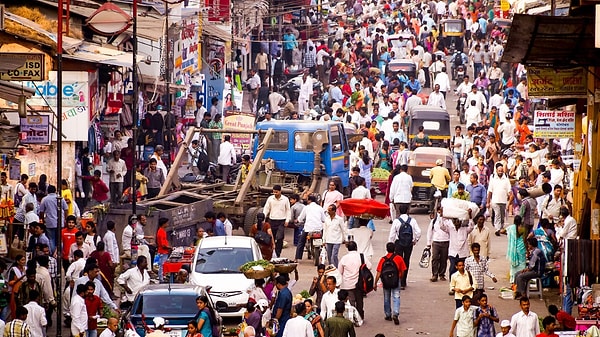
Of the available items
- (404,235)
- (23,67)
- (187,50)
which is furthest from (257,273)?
(187,50)

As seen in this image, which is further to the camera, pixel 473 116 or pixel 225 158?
pixel 473 116

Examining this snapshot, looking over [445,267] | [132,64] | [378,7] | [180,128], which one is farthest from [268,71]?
[445,267]

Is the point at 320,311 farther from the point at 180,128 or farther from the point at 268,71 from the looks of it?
the point at 268,71

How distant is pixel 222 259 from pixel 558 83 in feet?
19.9

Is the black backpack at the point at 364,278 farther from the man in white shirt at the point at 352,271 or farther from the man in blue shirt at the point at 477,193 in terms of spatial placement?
the man in blue shirt at the point at 477,193

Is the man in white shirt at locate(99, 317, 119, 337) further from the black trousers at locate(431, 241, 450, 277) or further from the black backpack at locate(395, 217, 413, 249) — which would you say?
the black trousers at locate(431, 241, 450, 277)

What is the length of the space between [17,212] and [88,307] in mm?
6424

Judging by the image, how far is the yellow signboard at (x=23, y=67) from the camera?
23.0m

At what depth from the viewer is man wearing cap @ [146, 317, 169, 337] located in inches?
725

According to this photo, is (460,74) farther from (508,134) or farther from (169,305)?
(169,305)

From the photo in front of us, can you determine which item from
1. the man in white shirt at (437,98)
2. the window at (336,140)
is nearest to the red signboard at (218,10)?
the man in white shirt at (437,98)

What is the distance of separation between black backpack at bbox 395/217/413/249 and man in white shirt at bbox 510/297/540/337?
18.5 ft

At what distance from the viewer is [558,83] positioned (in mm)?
23922

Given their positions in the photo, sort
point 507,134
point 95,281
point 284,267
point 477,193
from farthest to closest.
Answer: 1. point 507,134
2. point 477,193
3. point 284,267
4. point 95,281
